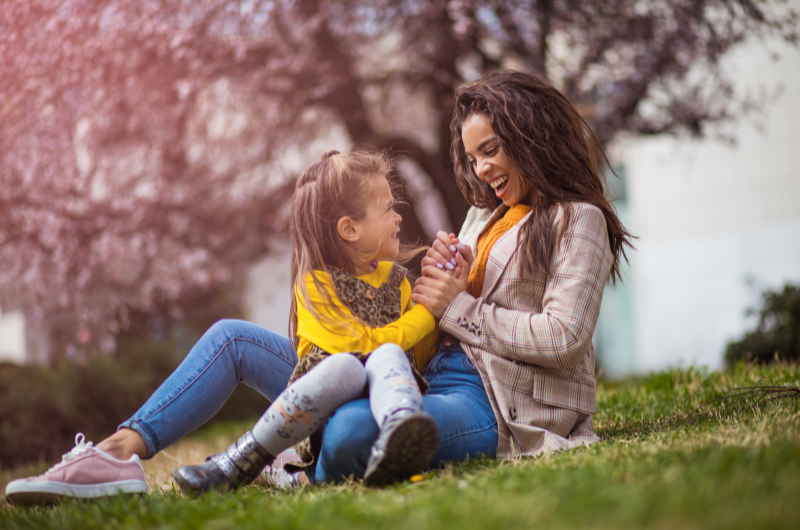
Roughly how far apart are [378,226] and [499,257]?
0.42 m

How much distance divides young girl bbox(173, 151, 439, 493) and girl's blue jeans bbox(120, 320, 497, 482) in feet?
0.24

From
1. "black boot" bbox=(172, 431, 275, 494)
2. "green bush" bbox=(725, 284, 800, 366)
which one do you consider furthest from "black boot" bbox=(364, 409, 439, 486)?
"green bush" bbox=(725, 284, 800, 366)

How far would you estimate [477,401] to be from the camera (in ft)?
6.81

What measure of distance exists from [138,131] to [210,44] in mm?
1284

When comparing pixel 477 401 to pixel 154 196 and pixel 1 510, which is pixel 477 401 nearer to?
pixel 1 510

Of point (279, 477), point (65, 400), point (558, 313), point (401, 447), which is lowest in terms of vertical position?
point (65, 400)

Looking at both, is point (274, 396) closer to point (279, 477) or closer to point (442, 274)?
point (279, 477)

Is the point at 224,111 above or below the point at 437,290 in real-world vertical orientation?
above

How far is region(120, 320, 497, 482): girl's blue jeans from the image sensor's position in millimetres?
1826

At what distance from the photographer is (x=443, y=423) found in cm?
192

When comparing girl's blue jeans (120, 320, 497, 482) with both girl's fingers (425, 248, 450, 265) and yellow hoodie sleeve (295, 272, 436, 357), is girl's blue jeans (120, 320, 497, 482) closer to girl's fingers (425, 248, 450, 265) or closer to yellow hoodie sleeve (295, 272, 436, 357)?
yellow hoodie sleeve (295, 272, 436, 357)

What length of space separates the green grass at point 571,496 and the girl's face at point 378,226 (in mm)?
742

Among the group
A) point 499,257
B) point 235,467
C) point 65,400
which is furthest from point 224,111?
point 235,467

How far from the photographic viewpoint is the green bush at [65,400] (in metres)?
5.44
